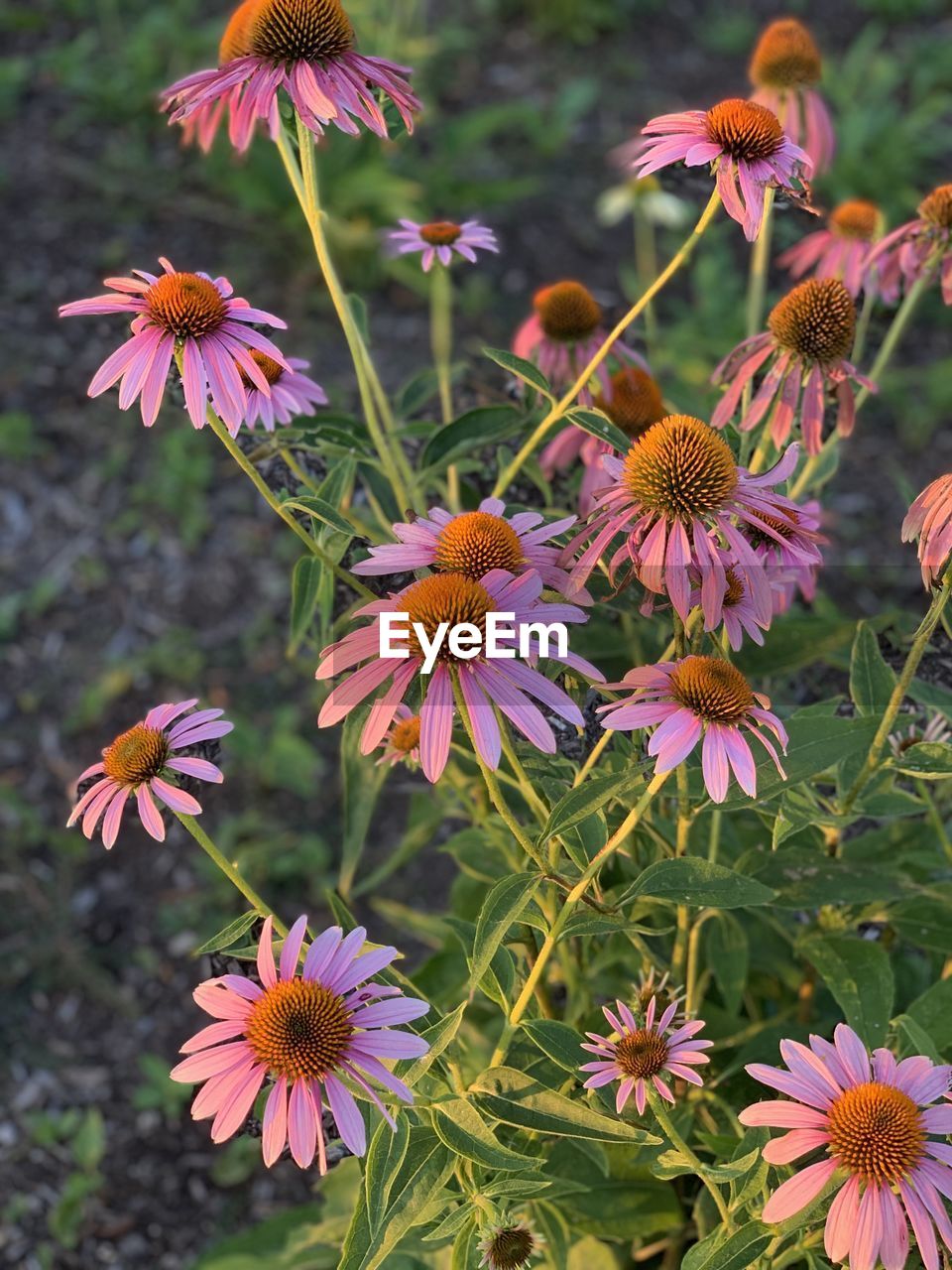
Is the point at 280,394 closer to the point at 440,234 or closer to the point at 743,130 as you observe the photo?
the point at 440,234

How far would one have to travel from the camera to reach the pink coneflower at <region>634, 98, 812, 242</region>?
135cm

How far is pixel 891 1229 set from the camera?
3.53 ft

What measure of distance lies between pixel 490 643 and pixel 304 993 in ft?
1.11

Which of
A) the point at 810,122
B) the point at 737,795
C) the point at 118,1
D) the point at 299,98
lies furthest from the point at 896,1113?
the point at 118,1

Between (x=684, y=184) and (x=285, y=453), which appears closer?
(x=285, y=453)

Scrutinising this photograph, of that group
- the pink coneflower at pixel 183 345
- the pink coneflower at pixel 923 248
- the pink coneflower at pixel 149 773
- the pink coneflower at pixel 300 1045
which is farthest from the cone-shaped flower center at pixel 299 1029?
the pink coneflower at pixel 923 248

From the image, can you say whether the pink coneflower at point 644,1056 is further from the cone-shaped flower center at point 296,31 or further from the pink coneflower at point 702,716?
the cone-shaped flower center at point 296,31

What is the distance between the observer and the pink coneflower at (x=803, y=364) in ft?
5.21

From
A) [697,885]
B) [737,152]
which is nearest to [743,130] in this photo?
[737,152]

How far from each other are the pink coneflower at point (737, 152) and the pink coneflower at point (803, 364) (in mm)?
211

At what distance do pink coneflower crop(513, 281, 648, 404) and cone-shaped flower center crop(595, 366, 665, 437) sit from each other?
0.04 m

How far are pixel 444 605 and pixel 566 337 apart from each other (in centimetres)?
88

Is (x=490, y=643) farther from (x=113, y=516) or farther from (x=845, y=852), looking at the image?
(x=113, y=516)

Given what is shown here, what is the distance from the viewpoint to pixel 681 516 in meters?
1.28
